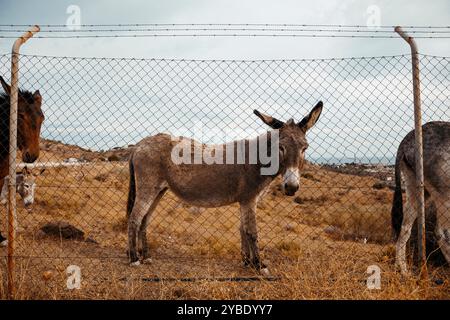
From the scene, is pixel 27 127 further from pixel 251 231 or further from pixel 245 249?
pixel 245 249

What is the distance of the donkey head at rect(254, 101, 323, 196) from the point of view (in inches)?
221

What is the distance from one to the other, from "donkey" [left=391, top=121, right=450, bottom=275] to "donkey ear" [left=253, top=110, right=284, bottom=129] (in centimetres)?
221

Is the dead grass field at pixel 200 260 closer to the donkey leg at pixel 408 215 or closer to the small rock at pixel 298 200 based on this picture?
the donkey leg at pixel 408 215

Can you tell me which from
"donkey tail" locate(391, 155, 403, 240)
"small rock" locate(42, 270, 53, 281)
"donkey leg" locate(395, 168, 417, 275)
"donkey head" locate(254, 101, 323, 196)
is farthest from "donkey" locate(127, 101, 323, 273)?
"donkey leg" locate(395, 168, 417, 275)

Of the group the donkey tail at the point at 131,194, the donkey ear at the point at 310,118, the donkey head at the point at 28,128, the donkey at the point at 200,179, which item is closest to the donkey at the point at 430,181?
the donkey ear at the point at 310,118

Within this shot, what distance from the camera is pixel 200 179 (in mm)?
7023

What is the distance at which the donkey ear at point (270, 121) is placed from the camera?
6130 millimetres

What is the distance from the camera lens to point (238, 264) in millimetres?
7402

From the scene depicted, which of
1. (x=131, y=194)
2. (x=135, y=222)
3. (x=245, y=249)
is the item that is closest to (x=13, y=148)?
(x=135, y=222)

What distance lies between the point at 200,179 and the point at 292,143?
1.98m

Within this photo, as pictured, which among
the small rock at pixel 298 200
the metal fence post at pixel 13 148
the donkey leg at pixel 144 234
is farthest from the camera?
the small rock at pixel 298 200

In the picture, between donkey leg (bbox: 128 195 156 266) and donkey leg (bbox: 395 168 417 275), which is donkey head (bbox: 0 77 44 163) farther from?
donkey leg (bbox: 395 168 417 275)
